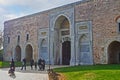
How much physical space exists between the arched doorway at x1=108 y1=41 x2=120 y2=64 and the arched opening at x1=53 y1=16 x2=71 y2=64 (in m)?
6.91

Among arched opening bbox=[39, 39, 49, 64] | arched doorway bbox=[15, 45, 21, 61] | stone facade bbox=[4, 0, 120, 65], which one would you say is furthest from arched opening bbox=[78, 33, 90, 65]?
arched doorway bbox=[15, 45, 21, 61]

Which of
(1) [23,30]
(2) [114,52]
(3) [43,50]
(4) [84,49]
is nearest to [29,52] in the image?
(1) [23,30]

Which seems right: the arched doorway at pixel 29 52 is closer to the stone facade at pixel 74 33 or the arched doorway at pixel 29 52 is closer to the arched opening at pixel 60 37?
the stone facade at pixel 74 33

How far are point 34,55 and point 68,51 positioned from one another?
595 cm

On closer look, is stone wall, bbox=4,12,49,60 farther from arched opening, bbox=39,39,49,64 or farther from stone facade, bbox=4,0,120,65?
arched opening, bbox=39,39,49,64

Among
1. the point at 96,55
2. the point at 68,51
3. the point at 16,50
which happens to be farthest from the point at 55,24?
the point at 16,50

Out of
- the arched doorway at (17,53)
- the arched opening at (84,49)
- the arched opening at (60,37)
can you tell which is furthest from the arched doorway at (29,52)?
the arched opening at (84,49)

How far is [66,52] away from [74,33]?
11.8ft

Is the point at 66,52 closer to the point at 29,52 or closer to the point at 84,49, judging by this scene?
the point at 84,49

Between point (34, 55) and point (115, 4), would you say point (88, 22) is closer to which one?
point (115, 4)

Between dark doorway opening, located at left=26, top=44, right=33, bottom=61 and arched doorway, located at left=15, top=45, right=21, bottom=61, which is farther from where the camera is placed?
arched doorway, located at left=15, top=45, right=21, bottom=61

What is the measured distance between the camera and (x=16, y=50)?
132 feet

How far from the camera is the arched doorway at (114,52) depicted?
81.8 feet

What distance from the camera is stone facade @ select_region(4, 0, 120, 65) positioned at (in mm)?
24672
